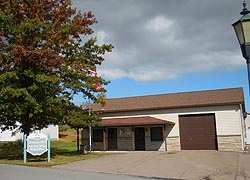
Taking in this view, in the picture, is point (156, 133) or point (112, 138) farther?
point (112, 138)

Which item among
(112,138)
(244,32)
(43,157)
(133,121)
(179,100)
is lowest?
(43,157)

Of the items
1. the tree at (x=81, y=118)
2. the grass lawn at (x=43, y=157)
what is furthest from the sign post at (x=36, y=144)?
the tree at (x=81, y=118)

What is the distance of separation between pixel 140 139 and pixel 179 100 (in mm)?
4793

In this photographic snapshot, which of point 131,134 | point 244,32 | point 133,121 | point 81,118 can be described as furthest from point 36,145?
point 244,32

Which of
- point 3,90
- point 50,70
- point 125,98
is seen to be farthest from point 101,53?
point 125,98

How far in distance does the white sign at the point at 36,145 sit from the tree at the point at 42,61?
60.2 inches

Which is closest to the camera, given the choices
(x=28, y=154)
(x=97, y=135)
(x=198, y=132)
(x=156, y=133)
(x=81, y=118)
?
(x=81, y=118)

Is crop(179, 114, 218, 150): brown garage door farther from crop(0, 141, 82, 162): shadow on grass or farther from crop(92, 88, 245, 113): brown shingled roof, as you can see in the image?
crop(0, 141, 82, 162): shadow on grass

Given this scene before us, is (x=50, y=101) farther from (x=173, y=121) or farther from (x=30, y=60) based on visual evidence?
(x=173, y=121)

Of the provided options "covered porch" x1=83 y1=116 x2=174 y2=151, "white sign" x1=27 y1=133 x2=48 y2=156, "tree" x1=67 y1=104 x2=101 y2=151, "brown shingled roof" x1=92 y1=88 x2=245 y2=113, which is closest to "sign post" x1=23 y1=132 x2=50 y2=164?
"white sign" x1=27 y1=133 x2=48 y2=156

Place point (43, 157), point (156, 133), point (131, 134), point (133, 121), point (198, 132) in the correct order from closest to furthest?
point (43, 157) < point (198, 132) < point (133, 121) < point (156, 133) < point (131, 134)

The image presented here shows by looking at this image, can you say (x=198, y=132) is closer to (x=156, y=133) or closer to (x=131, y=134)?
(x=156, y=133)

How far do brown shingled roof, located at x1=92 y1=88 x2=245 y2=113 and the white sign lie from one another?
1178cm

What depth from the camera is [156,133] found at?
27.7 m
